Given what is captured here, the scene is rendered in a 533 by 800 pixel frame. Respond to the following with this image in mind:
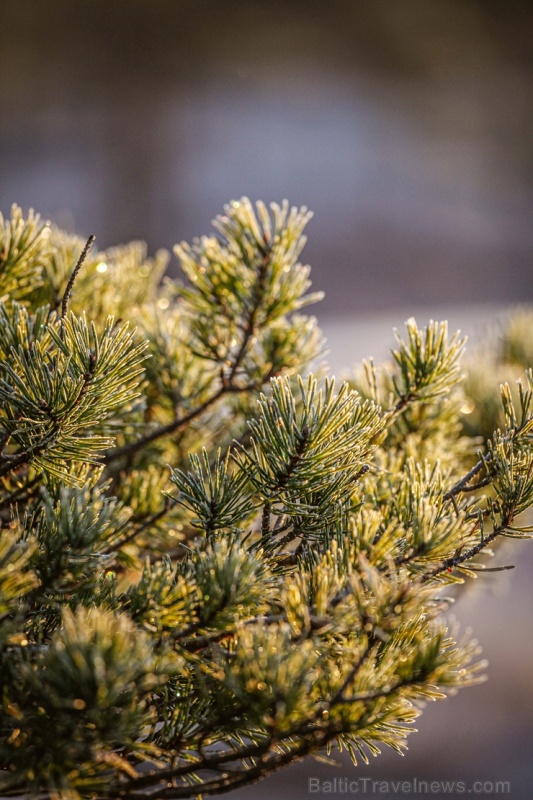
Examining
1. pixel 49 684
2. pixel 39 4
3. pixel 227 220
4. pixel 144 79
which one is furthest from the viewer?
pixel 144 79

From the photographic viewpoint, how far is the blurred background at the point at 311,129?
7.18ft

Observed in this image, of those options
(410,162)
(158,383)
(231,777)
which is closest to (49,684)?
(231,777)

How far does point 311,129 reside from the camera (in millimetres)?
2324

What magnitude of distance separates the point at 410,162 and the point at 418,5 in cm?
51

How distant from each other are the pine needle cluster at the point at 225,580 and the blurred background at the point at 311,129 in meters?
1.90

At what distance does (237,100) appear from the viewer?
2305mm

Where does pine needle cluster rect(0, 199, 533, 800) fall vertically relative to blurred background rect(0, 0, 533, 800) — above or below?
below

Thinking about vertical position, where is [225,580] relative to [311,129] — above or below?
below

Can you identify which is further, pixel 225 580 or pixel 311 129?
pixel 311 129

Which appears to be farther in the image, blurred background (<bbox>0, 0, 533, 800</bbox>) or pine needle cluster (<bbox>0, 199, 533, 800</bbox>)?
blurred background (<bbox>0, 0, 533, 800</bbox>)

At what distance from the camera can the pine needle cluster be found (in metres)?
0.20

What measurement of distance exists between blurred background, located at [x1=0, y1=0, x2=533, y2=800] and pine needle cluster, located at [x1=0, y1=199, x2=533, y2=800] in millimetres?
1901

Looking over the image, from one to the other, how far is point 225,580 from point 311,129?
236 centimetres

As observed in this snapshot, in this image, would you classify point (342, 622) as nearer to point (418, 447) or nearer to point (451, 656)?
point (451, 656)
